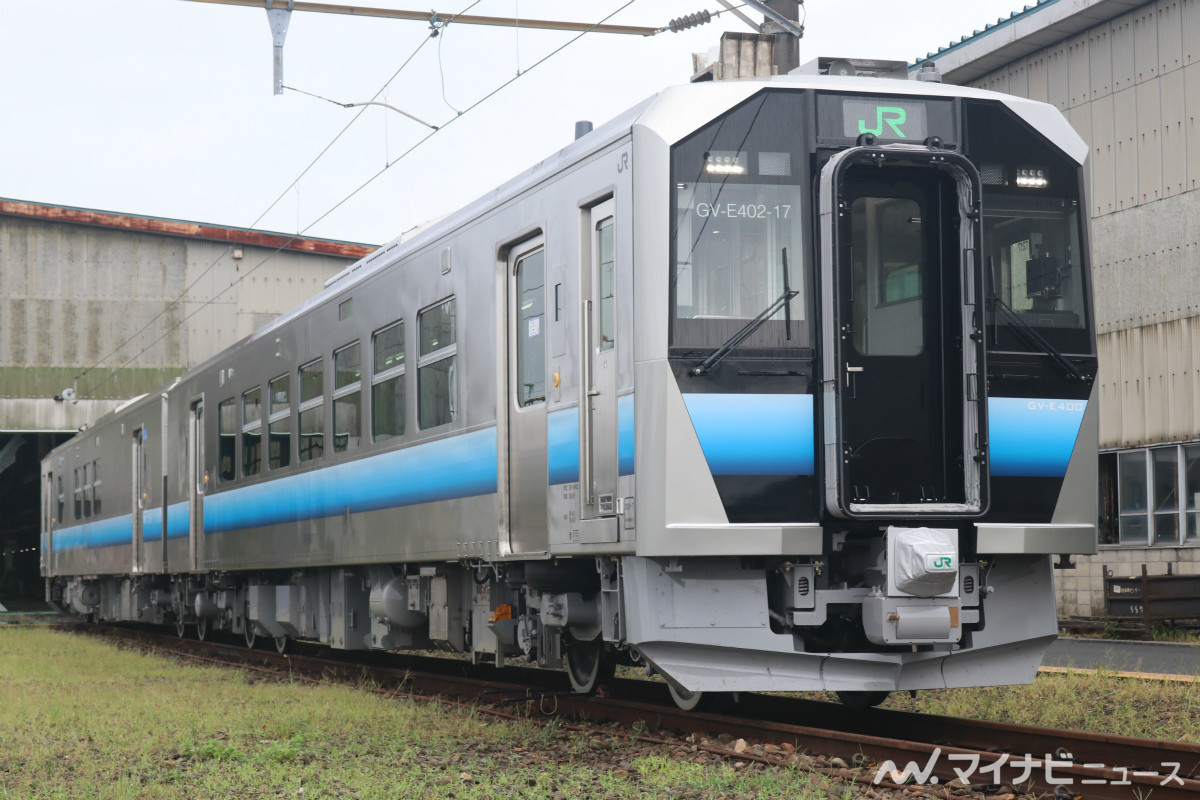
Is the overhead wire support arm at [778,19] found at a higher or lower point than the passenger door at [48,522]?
higher

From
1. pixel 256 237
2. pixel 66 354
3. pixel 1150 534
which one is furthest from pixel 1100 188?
pixel 66 354

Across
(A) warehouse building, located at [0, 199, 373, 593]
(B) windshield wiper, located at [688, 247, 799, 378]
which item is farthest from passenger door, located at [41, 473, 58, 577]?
(B) windshield wiper, located at [688, 247, 799, 378]

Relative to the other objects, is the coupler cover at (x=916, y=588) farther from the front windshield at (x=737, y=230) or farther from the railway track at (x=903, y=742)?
the front windshield at (x=737, y=230)

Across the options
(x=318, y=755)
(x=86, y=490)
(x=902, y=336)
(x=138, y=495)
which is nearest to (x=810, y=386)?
(x=902, y=336)

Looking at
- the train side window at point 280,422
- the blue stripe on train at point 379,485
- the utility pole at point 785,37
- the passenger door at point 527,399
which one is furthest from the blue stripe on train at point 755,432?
the utility pole at point 785,37

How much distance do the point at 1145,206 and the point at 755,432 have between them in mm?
12523

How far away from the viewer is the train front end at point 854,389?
24.5 feet

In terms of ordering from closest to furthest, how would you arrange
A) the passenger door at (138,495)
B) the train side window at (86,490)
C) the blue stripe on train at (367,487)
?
the blue stripe on train at (367,487) < the passenger door at (138,495) < the train side window at (86,490)

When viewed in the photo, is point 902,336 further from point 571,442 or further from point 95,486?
point 95,486

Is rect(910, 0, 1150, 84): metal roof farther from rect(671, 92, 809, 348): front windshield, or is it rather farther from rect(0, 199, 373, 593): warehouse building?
rect(0, 199, 373, 593): warehouse building

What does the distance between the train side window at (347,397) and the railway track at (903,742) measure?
7.10 ft

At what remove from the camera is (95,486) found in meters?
25.7

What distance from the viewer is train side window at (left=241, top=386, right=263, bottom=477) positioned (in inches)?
602

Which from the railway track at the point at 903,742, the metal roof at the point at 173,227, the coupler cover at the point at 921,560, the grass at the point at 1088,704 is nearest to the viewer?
the railway track at the point at 903,742
